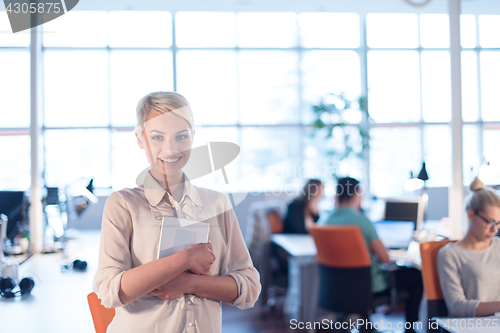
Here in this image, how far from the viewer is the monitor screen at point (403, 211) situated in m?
3.42

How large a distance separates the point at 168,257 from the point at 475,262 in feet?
4.92

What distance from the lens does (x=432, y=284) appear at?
6.35 ft

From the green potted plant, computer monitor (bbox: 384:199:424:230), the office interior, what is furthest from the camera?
the office interior

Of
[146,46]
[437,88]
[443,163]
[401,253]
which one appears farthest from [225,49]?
[401,253]

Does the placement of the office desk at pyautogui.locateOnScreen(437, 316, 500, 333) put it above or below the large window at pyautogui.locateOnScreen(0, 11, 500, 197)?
below

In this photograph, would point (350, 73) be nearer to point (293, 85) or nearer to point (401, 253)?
point (293, 85)

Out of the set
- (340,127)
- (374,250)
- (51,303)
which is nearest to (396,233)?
(374,250)

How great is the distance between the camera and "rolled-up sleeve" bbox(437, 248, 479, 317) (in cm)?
177

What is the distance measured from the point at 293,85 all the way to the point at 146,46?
2464mm

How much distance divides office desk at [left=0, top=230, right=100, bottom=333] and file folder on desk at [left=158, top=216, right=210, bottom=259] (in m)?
0.75

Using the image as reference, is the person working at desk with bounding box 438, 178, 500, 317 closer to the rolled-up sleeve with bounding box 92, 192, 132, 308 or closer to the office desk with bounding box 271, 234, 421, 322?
the office desk with bounding box 271, 234, 421, 322

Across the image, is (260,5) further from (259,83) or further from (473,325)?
(473,325)

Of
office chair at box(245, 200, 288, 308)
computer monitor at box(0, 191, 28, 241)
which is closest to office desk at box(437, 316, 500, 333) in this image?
office chair at box(245, 200, 288, 308)

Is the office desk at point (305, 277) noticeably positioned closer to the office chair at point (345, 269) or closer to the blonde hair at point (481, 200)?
the office chair at point (345, 269)
